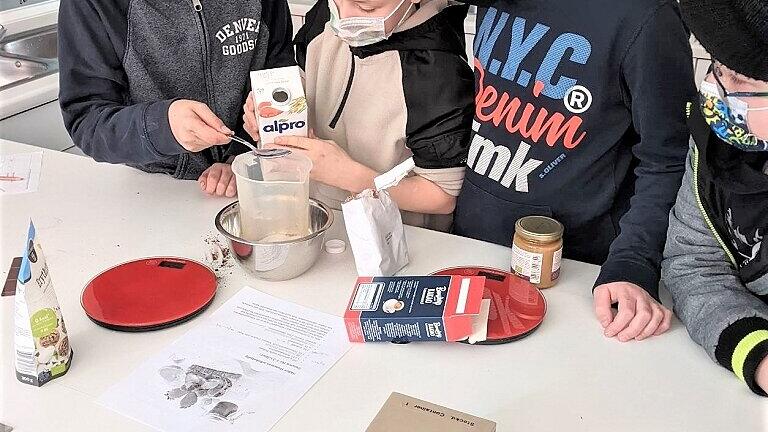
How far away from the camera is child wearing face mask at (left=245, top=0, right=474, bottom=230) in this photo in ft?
4.25

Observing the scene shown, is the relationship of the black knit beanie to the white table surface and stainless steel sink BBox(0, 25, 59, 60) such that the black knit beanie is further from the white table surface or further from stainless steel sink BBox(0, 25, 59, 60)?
→ stainless steel sink BBox(0, 25, 59, 60)

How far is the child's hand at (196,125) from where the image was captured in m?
1.24

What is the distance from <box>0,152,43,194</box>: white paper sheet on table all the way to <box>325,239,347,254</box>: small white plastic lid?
63cm

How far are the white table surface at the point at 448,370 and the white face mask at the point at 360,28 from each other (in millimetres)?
371

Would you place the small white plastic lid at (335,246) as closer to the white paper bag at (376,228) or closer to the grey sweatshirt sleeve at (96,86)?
the white paper bag at (376,228)

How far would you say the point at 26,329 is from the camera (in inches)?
35.6

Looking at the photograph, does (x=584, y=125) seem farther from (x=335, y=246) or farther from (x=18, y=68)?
(x=18, y=68)

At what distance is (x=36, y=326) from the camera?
0.91 metres

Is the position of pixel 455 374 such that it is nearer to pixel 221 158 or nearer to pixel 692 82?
pixel 692 82

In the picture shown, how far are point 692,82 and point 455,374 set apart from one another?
56 centimetres

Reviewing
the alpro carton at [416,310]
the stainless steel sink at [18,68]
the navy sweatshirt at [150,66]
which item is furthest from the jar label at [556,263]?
the stainless steel sink at [18,68]

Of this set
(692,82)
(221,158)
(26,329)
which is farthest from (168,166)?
(692,82)

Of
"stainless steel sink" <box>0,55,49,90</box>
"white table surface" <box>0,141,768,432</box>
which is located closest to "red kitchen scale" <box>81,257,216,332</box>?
"white table surface" <box>0,141,768,432</box>

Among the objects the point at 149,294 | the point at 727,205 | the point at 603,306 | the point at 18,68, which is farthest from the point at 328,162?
the point at 18,68
